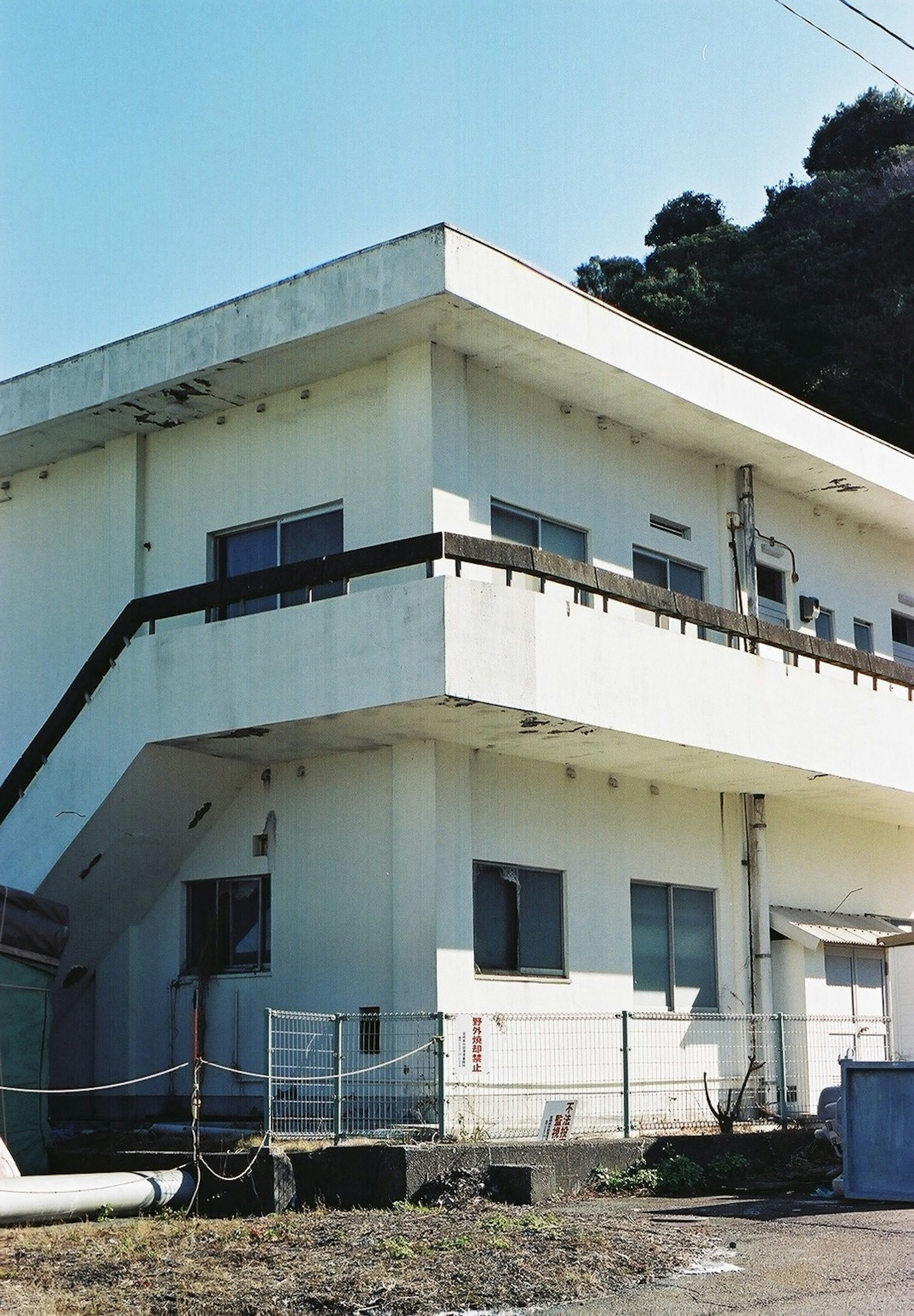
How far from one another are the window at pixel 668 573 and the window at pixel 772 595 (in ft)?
4.47

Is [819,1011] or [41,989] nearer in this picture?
[41,989]

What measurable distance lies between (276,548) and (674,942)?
6.41 meters

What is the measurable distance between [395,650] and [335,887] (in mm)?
3064

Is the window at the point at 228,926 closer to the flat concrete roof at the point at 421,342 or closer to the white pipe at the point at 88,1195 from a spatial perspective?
the white pipe at the point at 88,1195

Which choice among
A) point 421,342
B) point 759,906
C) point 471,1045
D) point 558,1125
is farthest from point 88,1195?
point 759,906

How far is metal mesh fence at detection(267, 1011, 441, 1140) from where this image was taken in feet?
47.5

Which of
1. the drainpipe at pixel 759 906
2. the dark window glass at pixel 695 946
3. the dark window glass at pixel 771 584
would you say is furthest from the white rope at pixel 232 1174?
the dark window glass at pixel 771 584

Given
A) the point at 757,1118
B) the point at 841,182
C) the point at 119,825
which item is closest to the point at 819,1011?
the point at 757,1118

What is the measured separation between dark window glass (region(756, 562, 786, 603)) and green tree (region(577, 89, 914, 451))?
24.4 meters

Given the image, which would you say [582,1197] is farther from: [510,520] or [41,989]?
[510,520]

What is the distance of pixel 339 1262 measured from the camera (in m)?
10.5

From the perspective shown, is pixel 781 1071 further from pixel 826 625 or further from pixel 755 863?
pixel 826 625

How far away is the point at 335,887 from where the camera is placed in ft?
54.2

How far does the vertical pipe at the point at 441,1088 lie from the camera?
14.2 m
